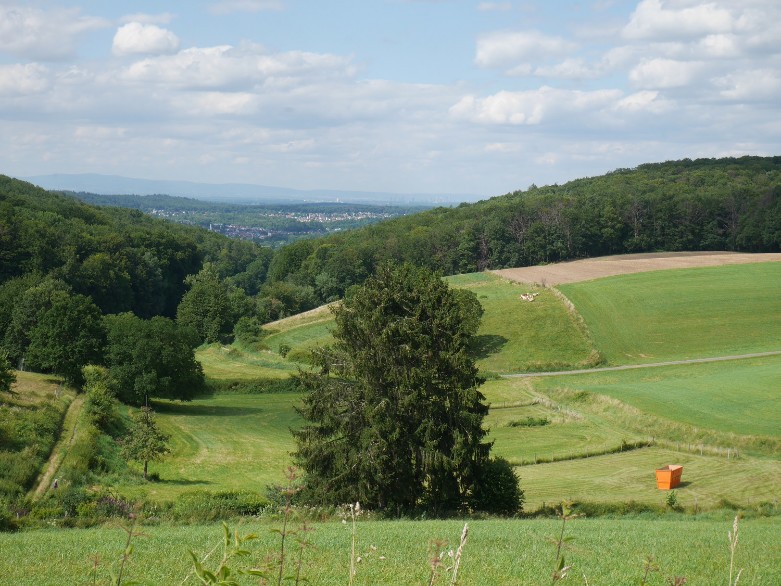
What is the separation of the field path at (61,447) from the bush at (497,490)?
16.4m

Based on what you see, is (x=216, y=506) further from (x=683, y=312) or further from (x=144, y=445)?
(x=683, y=312)

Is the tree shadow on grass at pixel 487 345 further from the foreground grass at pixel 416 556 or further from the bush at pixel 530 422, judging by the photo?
the foreground grass at pixel 416 556

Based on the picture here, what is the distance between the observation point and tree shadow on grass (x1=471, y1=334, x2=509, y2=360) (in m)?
70.5

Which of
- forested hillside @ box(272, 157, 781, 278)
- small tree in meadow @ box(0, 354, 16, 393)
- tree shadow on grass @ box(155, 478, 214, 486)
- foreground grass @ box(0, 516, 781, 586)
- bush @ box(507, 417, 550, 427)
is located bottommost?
tree shadow on grass @ box(155, 478, 214, 486)

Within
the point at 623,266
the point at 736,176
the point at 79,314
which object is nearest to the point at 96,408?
the point at 79,314

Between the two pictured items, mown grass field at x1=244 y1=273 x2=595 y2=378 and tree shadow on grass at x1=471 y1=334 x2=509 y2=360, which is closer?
mown grass field at x1=244 y1=273 x2=595 y2=378

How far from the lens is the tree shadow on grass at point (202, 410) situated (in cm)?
5512

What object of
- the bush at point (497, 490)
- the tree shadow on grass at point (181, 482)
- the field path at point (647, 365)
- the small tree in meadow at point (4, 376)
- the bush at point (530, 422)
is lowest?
the tree shadow on grass at point (181, 482)

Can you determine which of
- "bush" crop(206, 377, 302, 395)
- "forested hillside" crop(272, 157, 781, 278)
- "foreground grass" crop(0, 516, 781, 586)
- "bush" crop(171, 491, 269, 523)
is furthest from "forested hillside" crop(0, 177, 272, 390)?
"foreground grass" crop(0, 516, 781, 586)

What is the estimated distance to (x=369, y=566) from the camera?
11547 mm

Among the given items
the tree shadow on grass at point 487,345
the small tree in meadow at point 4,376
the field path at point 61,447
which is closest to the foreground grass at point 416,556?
the field path at point 61,447

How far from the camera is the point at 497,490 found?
27.0 m

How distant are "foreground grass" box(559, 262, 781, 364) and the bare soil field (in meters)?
2.84

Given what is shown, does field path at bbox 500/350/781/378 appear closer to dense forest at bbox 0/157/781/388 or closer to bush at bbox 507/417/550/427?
bush at bbox 507/417/550/427
